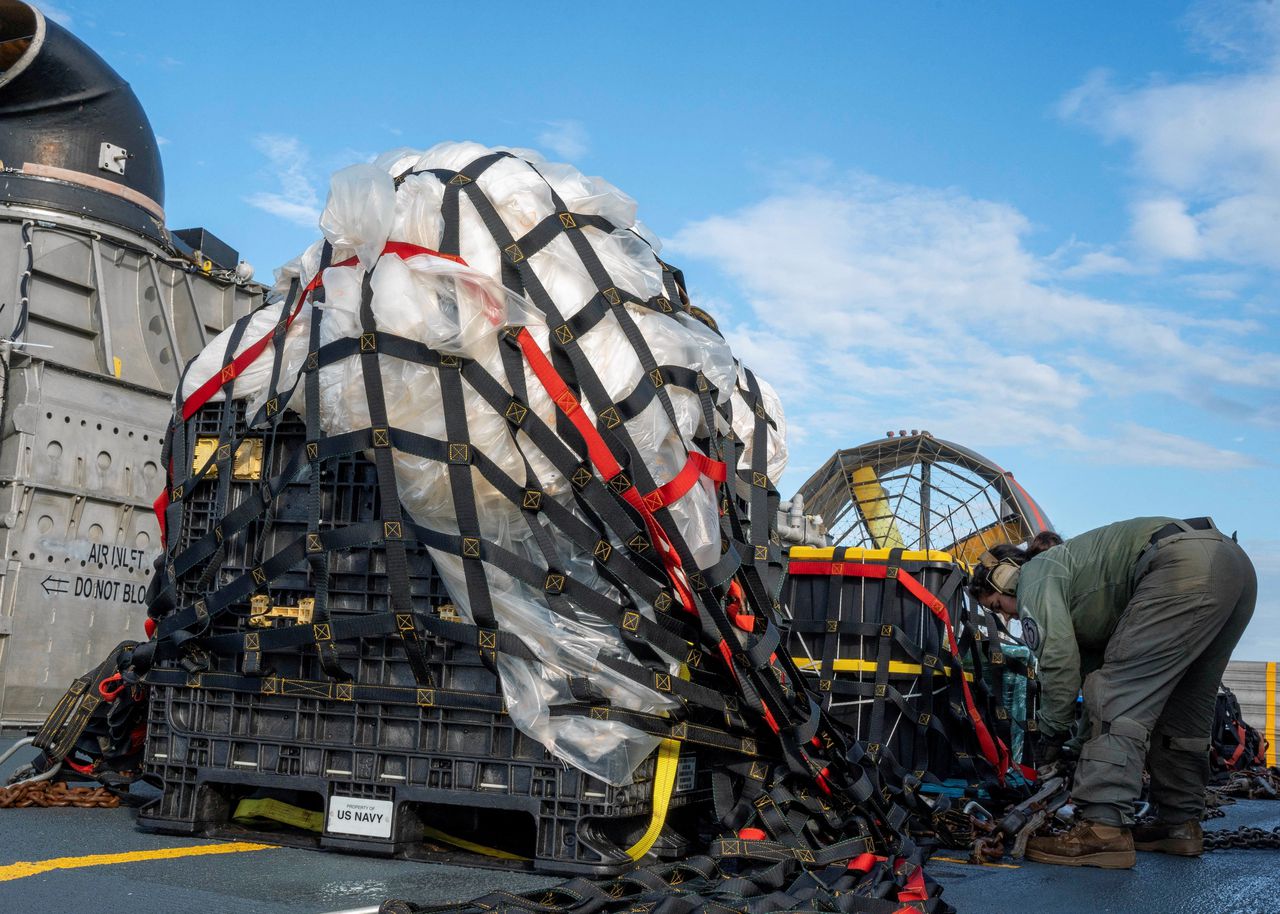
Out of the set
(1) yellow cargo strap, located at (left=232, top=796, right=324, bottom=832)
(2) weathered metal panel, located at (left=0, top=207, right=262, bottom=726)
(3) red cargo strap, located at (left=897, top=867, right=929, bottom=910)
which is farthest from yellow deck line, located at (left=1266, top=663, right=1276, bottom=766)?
(2) weathered metal panel, located at (left=0, top=207, right=262, bottom=726)

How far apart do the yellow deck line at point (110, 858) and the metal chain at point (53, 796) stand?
116cm

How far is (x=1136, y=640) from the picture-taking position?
5008mm

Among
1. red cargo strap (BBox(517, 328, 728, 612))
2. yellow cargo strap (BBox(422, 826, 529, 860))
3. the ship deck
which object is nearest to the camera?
the ship deck

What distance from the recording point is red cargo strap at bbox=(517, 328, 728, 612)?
150 inches

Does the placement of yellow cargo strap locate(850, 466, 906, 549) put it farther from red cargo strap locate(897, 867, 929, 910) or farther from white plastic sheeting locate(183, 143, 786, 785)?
red cargo strap locate(897, 867, 929, 910)

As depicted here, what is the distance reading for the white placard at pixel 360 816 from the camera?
3857mm

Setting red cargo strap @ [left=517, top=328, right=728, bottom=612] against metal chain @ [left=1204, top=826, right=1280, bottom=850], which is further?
metal chain @ [left=1204, top=826, right=1280, bottom=850]

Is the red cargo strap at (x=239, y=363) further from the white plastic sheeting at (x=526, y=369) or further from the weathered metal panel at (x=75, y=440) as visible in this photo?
the weathered metal panel at (x=75, y=440)

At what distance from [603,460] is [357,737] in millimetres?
1339

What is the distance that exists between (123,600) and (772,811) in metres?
8.65

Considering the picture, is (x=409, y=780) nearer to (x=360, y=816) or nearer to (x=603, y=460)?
(x=360, y=816)

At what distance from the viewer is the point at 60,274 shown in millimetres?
11273

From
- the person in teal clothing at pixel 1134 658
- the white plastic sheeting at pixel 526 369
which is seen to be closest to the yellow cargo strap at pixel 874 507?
the person in teal clothing at pixel 1134 658

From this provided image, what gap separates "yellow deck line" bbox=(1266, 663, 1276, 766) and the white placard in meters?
10.6
